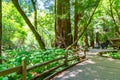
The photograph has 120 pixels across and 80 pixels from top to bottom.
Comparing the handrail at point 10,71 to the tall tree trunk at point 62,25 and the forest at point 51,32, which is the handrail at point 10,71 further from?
the tall tree trunk at point 62,25

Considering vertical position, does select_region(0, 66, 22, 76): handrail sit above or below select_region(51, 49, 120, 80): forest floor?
above

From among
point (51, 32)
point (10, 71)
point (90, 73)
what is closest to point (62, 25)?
point (90, 73)

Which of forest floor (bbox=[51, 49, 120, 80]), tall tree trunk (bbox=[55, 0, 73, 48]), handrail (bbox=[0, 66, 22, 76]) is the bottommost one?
forest floor (bbox=[51, 49, 120, 80])

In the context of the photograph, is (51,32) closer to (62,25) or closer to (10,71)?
(62,25)

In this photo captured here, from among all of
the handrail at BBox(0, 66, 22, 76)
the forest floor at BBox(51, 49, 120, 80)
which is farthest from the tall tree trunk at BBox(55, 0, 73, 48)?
the handrail at BBox(0, 66, 22, 76)

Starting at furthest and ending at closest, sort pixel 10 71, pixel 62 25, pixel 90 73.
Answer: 1. pixel 62 25
2. pixel 90 73
3. pixel 10 71

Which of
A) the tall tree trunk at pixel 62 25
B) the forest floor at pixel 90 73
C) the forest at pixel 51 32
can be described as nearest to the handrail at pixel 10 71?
the forest at pixel 51 32

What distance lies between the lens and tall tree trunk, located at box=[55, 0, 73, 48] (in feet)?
58.0

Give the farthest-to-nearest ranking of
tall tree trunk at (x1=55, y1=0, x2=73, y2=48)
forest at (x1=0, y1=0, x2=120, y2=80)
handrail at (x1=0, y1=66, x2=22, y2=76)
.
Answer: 1. tall tree trunk at (x1=55, y1=0, x2=73, y2=48)
2. forest at (x1=0, y1=0, x2=120, y2=80)
3. handrail at (x1=0, y1=66, x2=22, y2=76)

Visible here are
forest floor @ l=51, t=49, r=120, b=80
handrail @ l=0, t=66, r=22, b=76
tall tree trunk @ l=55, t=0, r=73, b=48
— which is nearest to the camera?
handrail @ l=0, t=66, r=22, b=76

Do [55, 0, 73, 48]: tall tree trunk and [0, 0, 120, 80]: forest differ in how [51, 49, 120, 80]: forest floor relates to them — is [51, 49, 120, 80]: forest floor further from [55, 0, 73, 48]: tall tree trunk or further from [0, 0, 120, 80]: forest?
[55, 0, 73, 48]: tall tree trunk

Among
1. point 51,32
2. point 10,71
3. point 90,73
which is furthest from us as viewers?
point 51,32

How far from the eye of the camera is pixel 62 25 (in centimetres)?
1791

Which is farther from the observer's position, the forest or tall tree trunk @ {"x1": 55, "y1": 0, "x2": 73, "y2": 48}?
tall tree trunk @ {"x1": 55, "y1": 0, "x2": 73, "y2": 48}
